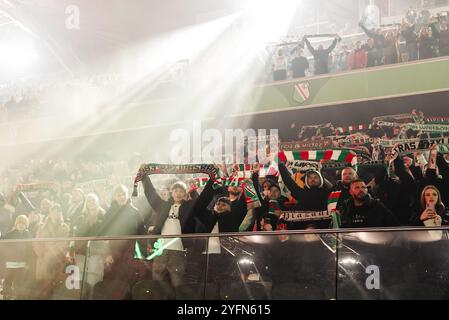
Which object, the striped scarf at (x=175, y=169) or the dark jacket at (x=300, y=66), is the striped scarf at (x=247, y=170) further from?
the dark jacket at (x=300, y=66)

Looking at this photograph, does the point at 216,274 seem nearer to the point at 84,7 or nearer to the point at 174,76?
the point at 174,76

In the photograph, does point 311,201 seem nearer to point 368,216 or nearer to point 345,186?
point 345,186

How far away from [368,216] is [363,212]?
0.11 metres

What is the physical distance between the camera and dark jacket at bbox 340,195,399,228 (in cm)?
500

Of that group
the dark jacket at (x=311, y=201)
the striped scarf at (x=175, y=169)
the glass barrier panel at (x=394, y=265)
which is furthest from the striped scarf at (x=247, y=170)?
the glass barrier panel at (x=394, y=265)

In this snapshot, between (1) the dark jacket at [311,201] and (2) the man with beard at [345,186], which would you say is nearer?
(2) the man with beard at [345,186]

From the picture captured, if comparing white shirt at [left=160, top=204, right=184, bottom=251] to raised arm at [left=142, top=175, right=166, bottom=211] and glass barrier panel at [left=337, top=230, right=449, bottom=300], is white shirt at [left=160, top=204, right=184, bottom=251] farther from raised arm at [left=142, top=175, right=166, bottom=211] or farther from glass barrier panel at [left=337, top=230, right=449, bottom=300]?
glass barrier panel at [left=337, top=230, right=449, bottom=300]

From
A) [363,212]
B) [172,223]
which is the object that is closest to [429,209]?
[363,212]

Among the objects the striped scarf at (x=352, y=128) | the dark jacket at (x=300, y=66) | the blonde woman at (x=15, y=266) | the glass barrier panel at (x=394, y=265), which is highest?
the dark jacket at (x=300, y=66)

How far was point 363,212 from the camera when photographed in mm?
5180

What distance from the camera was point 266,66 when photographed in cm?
1039

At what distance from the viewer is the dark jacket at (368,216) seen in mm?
5000

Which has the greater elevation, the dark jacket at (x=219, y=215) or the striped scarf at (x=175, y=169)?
the striped scarf at (x=175, y=169)

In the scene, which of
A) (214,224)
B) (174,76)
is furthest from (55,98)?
(214,224)
